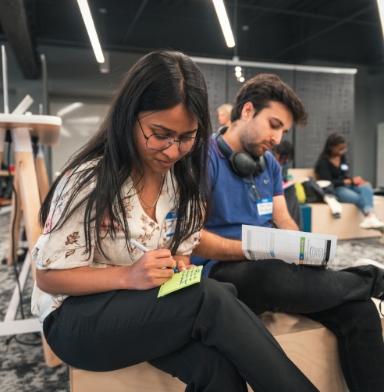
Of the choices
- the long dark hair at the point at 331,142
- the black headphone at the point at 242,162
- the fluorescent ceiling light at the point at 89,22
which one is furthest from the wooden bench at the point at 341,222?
the fluorescent ceiling light at the point at 89,22

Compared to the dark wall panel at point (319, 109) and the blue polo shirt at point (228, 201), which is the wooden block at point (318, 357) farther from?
the dark wall panel at point (319, 109)

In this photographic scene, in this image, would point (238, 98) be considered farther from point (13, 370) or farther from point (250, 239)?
point (13, 370)

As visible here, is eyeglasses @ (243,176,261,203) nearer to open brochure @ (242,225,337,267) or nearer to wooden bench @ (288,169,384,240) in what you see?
open brochure @ (242,225,337,267)

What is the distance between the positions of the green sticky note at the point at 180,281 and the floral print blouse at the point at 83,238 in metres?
0.12

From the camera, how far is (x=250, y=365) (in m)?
0.68

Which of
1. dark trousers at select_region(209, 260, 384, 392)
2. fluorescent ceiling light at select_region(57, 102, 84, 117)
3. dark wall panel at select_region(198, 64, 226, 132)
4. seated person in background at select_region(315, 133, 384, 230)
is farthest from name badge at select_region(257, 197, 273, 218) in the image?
fluorescent ceiling light at select_region(57, 102, 84, 117)

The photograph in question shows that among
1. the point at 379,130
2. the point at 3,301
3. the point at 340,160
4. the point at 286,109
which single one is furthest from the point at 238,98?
the point at 379,130

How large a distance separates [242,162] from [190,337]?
25.4 inches

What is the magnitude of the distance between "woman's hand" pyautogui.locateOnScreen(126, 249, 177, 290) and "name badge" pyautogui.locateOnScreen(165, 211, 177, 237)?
0.15 m

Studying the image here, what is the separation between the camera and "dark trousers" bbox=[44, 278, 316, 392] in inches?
27.0

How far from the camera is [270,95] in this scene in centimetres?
130

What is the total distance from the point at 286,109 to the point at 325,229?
2298mm

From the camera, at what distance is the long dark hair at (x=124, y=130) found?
0.74 meters

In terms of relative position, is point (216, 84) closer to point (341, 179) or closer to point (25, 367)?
point (341, 179)
